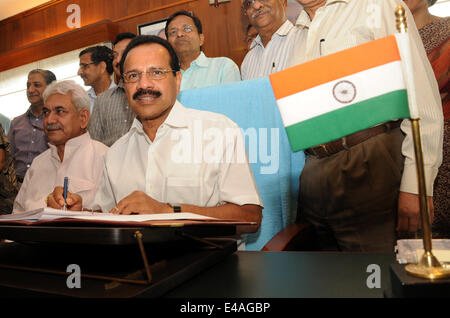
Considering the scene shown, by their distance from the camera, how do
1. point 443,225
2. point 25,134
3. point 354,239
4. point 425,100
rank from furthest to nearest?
1. point 25,134
2. point 443,225
3. point 354,239
4. point 425,100

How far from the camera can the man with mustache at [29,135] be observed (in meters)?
2.76

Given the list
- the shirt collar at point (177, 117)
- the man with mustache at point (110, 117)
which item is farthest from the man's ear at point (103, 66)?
the shirt collar at point (177, 117)

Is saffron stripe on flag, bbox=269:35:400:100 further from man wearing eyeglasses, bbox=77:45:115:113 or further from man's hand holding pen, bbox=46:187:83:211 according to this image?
man wearing eyeglasses, bbox=77:45:115:113

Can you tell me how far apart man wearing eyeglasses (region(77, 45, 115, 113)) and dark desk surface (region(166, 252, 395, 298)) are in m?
2.71

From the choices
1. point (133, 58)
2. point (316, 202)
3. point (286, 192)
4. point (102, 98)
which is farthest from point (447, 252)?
point (102, 98)

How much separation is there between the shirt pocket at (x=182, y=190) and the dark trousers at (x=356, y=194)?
0.37 m

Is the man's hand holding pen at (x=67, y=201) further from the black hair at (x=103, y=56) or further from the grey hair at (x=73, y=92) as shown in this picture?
the black hair at (x=103, y=56)

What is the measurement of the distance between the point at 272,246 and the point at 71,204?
2.19 ft

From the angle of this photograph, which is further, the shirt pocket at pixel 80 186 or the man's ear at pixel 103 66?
the man's ear at pixel 103 66

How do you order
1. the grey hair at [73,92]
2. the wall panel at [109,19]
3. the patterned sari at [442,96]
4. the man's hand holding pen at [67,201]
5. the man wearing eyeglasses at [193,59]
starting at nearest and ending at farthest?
1. the man's hand holding pen at [67,201]
2. the patterned sari at [442,96]
3. the grey hair at [73,92]
4. the man wearing eyeglasses at [193,59]
5. the wall panel at [109,19]

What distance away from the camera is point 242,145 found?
3.97 ft

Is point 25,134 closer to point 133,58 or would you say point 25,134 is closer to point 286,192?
point 133,58

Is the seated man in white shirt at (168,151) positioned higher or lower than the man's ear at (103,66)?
lower

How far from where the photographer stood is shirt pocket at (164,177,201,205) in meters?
1.21
